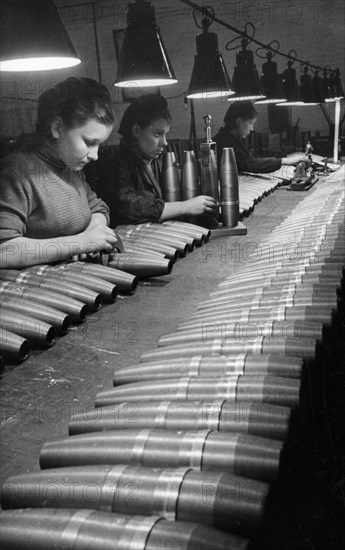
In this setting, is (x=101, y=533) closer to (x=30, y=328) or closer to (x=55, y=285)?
(x=30, y=328)

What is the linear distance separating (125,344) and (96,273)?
874 mm

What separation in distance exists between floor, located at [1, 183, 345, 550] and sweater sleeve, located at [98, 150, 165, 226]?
4.36 feet

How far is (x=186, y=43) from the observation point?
51.5ft

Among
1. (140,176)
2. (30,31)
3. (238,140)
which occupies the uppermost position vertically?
(30,31)

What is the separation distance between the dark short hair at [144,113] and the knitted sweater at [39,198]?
4.41 ft

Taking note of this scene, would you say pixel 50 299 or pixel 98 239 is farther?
pixel 98 239

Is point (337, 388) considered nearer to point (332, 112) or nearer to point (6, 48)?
point (6, 48)

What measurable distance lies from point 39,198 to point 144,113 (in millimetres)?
1910

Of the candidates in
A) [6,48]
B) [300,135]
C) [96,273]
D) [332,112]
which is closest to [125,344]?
[96,273]

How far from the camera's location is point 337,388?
6.32 ft

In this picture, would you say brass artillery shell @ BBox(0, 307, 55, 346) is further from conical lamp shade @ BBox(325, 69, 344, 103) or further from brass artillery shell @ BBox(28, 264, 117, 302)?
conical lamp shade @ BBox(325, 69, 344, 103)

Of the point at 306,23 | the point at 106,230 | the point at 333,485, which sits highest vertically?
the point at 306,23

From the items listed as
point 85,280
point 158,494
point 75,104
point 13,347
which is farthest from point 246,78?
point 158,494

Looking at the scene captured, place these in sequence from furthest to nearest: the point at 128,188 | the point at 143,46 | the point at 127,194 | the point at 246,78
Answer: the point at 246,78 → the point at 128,188 → the point at 127,194 → the point at 143,46
